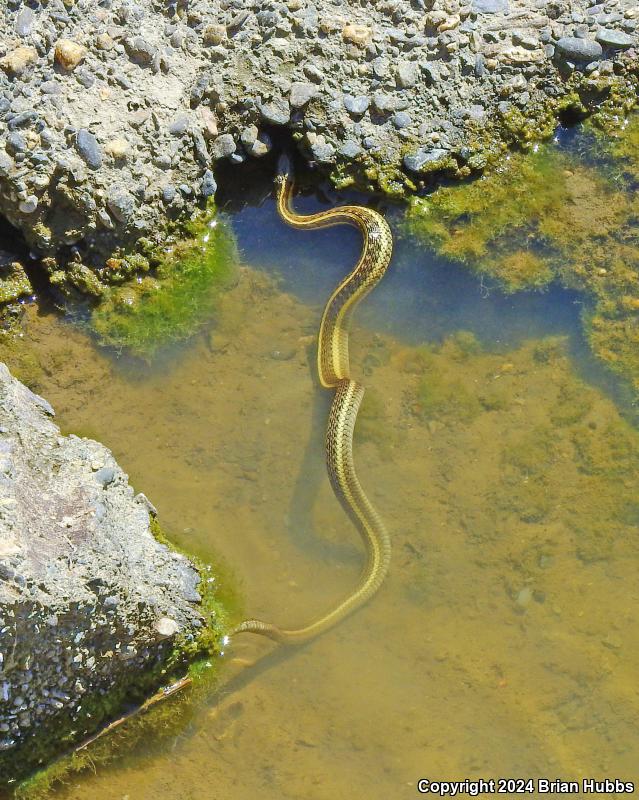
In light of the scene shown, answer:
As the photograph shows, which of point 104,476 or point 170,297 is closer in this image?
point 104,476

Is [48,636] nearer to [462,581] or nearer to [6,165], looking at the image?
[462,581]

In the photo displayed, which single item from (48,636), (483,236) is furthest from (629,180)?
(48,636)

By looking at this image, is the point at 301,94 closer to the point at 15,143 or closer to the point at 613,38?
the point at 15,143

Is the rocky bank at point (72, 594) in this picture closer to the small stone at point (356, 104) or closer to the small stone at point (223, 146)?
the small stone at point (223, 146)

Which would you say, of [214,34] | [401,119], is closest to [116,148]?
[214,34]

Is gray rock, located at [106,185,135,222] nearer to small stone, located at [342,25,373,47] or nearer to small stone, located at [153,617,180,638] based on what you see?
small stone, located at [342,25,373,47]

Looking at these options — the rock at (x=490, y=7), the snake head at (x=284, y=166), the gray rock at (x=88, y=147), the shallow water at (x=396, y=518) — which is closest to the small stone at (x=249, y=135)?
the snake head at (x=284, y=166)
